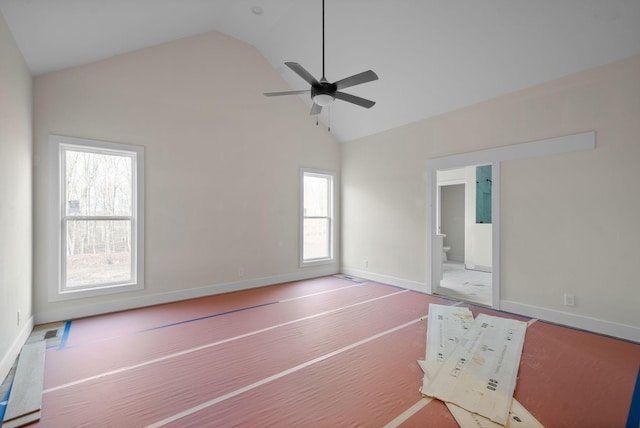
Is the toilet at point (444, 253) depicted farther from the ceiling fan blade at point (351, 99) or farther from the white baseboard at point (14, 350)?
the white baseboard at point (14, 350)

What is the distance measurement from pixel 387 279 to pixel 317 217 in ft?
6.22

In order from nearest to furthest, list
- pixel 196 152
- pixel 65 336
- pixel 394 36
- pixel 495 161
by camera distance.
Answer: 1. pixel 65 336
2. pixel 394 36
3. pixel 495 161
4. pixel 196 152

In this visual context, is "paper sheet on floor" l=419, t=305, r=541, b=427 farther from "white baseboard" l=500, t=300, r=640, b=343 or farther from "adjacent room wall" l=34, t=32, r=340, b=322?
"adjacent room wall" l=34, t=32, r=340, b=322

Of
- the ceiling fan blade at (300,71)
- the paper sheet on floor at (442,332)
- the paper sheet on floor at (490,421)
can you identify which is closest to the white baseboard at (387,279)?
the paper sheet on floor at (442,332)

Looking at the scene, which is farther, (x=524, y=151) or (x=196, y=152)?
(x=196, y=152)

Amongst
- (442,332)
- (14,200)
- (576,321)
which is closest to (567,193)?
(576,321)

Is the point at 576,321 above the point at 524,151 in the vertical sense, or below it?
below

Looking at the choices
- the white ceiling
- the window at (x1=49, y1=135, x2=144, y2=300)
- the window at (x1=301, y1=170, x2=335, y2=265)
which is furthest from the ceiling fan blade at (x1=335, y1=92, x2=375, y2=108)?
the window at (x1=49, y1=135, x2=144, y2=300)

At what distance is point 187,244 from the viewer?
4605 millimetres

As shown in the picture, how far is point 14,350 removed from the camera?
107 inches

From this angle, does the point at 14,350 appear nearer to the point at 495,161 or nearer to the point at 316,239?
the point at 316,239

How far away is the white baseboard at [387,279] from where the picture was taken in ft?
16.8

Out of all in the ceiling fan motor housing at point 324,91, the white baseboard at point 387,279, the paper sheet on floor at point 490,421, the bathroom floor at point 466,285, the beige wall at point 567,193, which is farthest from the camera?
the white baseboard at point 387,279

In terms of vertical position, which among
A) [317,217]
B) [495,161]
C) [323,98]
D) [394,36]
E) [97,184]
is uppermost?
[394,36]
